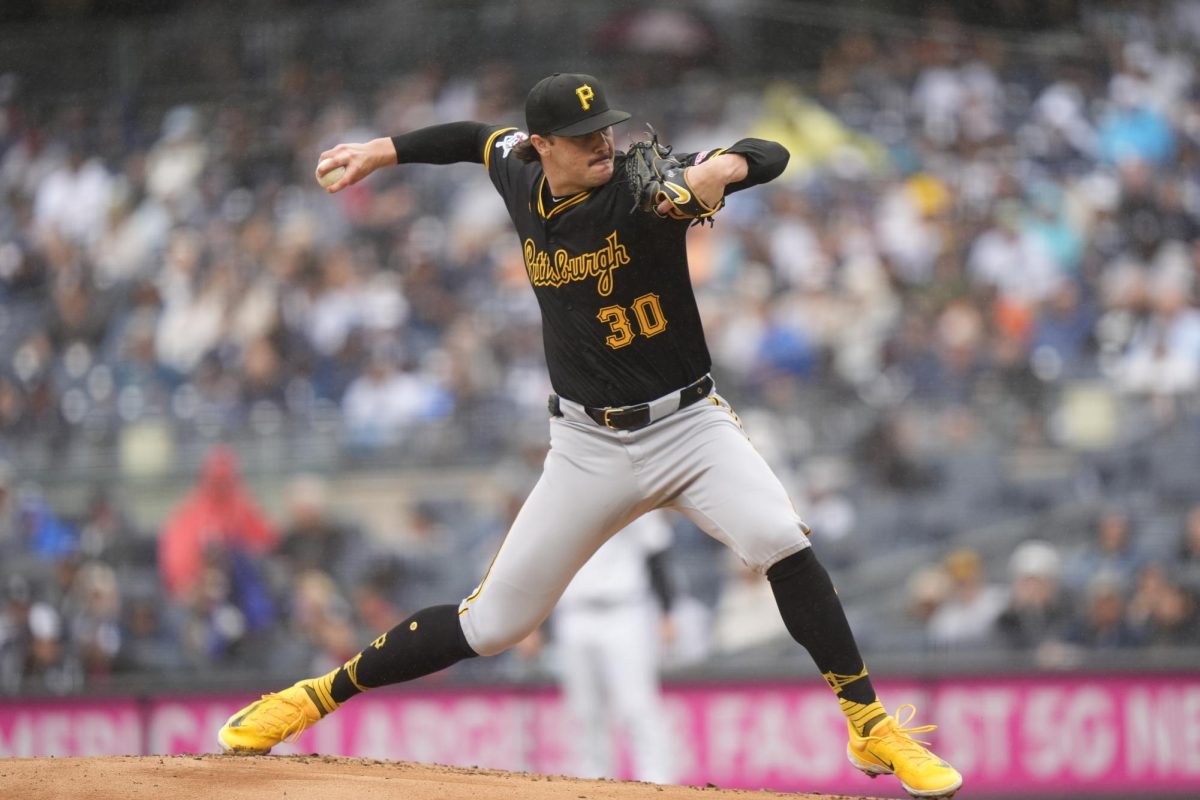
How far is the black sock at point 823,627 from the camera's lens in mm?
4527

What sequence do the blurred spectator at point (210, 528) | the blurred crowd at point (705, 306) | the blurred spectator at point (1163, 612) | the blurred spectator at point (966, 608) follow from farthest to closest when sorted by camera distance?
1. the blurred spectator at point (210, 528)
2. the blurred crowd at point (705, 306)
3. the blurred spectator at point (966, 608)
4. the blurred spectator at point (1163, 612)

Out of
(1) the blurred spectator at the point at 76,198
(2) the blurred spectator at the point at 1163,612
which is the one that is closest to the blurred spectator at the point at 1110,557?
(2) the blurred spectator at the point at 1163,612

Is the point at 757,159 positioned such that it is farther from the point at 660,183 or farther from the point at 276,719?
the point at 276,719

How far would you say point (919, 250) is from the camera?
11.6m

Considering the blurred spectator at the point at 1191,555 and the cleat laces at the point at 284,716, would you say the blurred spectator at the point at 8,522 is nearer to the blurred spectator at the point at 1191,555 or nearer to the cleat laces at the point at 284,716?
the cleat laces at the point at 284,716

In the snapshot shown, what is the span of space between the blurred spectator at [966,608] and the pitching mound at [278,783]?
176 inches

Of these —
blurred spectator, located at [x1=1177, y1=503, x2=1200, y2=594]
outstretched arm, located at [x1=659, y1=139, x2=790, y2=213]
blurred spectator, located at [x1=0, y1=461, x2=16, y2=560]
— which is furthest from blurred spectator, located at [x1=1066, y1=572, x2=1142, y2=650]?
blurred spectator, located at [x1=0, y1=461, x2=16, y2=560]

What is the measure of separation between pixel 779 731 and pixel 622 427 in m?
4.67

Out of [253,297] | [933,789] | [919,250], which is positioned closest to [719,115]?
[919,250]

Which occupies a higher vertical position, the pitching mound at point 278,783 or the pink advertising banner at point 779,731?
the pitching mound at point 278,783

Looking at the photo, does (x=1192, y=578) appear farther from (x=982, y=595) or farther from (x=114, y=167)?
(x=114, y=167)

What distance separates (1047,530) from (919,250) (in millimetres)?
2859

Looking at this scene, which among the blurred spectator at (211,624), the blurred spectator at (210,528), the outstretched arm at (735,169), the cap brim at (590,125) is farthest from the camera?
the blurred spectator at (210,528)

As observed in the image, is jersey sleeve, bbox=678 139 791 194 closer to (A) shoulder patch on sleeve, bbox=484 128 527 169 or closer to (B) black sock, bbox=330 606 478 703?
(A) shoulder patch on sleeve, bbox=484 128 527 169
